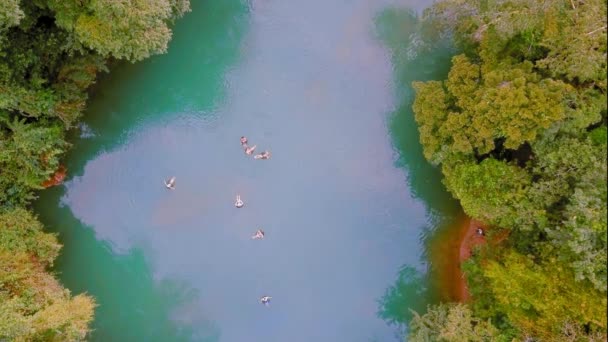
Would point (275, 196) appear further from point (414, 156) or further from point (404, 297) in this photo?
point (404, 297)

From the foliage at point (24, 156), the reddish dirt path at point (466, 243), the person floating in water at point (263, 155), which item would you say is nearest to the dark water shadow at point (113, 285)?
the foliage at point (24, 156)

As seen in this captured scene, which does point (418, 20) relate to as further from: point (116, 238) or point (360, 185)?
point (116, 238)

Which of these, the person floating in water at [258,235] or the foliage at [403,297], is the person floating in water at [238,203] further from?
the foliage at [403,297]

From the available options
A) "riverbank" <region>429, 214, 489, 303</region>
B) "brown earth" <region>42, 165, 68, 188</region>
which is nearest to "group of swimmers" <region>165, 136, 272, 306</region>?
"brown earth" <region>42, 165, 68, 188</region>

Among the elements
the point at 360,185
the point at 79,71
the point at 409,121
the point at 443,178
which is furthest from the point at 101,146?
the point at 443,178

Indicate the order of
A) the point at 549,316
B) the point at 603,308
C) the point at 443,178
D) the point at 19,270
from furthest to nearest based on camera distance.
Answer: the point at 443,178 → the point at 19,270 → the point at 549,316 → the point at 603,308

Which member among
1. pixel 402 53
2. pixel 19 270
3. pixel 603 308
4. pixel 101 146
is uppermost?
pixel 402 53
